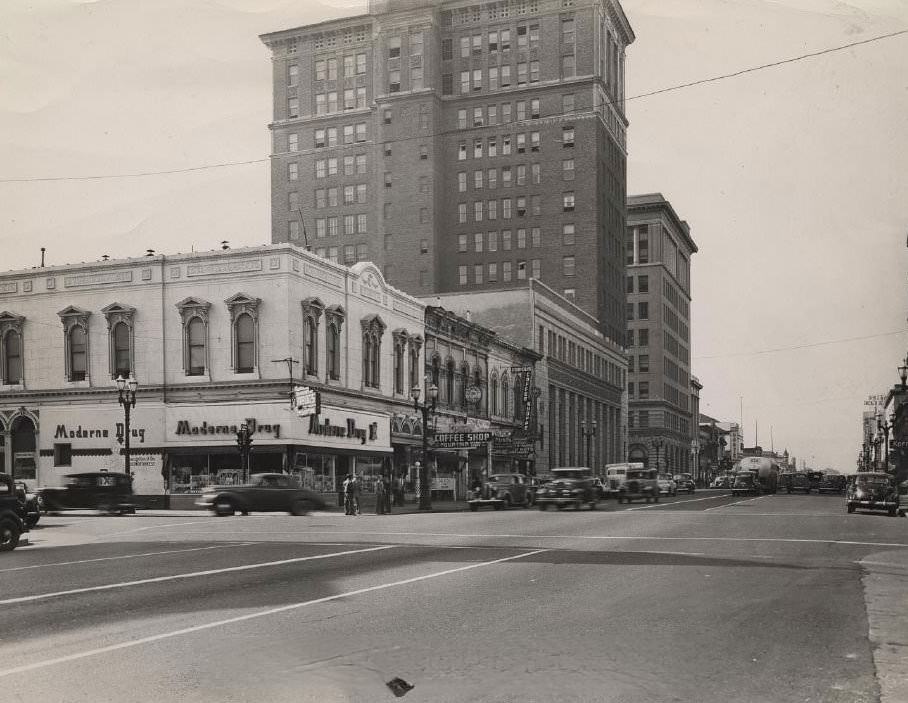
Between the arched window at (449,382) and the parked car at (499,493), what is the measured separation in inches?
619

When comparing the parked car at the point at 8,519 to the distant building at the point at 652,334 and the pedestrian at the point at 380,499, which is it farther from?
the distant building at the point at 652,334

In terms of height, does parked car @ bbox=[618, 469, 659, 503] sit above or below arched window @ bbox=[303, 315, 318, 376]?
below

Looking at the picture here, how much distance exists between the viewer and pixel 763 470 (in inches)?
3489


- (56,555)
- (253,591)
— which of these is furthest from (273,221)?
(253,591)

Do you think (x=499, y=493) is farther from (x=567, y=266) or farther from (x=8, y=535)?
(x=567, y=266)

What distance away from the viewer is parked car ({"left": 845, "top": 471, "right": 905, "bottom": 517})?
39.3 meters

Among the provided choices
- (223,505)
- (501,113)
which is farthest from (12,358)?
(501,113)

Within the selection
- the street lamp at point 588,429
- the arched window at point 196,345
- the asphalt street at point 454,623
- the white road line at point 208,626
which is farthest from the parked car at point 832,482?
the white road line at point 208,626

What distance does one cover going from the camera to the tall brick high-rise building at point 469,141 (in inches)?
4023

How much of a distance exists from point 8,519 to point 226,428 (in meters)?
24.2

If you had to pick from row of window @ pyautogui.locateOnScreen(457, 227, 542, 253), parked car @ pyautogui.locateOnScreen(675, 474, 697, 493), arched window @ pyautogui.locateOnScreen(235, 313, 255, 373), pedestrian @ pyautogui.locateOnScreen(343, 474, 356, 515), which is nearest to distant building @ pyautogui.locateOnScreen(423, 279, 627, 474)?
parked car @ pyautogui.locateOnScreen(675, 474, 697, 493)

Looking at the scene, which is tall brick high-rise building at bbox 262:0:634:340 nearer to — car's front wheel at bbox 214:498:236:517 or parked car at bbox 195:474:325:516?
parked car at bbox 195:474:325:516

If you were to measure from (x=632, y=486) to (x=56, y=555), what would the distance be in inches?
1485

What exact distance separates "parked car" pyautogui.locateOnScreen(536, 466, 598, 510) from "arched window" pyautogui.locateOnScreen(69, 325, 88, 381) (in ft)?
74.2
